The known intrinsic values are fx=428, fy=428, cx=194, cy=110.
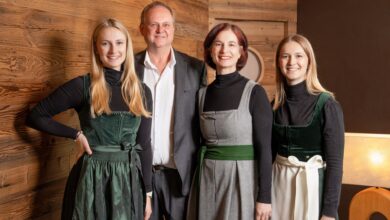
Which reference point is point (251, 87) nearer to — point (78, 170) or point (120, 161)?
point (120, 161)

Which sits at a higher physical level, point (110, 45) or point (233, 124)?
point (110, 45)

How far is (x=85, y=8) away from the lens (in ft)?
7.02

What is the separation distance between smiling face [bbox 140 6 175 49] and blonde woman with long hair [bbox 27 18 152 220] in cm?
26

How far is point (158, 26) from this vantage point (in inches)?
78.4

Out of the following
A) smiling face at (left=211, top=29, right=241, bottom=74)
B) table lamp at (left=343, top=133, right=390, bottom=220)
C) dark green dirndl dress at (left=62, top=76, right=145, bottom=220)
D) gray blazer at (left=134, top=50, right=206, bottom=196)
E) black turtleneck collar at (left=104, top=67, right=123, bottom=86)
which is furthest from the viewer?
table lamp at (left=343, top=133, right=390, bottom=220)

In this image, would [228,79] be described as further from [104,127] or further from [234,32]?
[104,127]

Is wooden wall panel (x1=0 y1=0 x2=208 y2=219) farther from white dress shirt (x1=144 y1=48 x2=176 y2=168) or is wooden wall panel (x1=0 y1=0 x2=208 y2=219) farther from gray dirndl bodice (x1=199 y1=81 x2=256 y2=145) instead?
gray dirndl bodice (x1=199 y1=81 x2=256 y2=145)

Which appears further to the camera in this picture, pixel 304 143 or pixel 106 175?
pixel 304 143

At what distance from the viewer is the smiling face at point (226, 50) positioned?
1.84m

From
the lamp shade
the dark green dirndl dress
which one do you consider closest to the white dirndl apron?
the dark green dirndl dress

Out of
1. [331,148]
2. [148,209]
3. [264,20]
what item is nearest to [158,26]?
[148,209]

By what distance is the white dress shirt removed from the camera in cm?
200

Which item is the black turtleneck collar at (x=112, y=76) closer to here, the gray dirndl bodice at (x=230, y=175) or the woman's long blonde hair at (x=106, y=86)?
the woman's long blonde hair at (x=106, y=86)

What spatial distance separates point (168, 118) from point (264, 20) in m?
2.16
